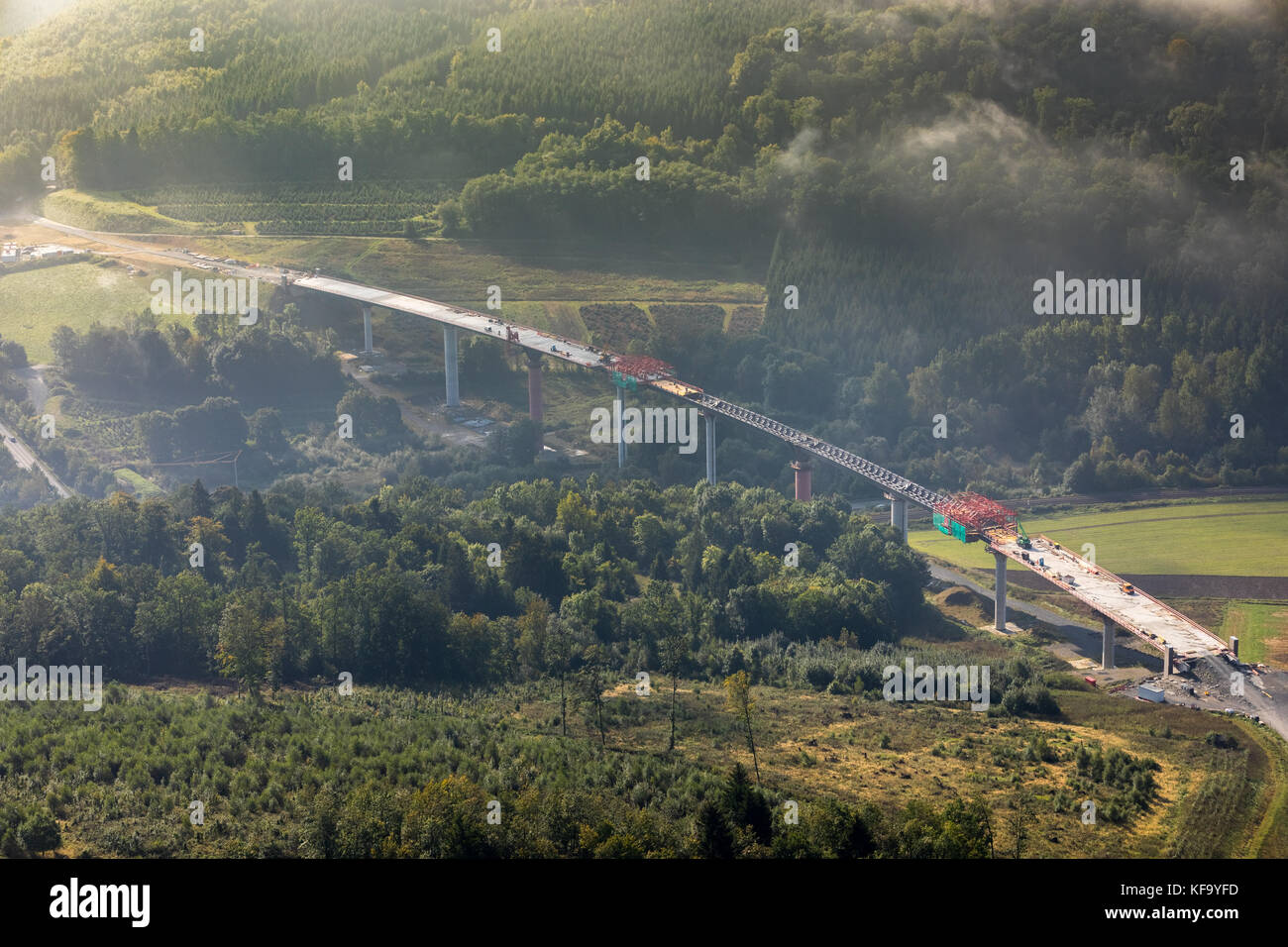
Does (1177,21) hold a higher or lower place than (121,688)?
higher

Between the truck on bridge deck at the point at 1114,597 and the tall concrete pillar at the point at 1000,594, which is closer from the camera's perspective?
the truck on bridge deck at the point at 1114,597

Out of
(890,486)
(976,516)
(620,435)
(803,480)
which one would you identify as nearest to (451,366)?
(620,435)

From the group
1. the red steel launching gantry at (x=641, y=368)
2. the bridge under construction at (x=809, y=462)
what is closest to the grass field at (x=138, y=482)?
the bridge under construction at (x=809, y=462)

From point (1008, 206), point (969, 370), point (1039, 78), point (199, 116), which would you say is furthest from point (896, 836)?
point (199, 116)

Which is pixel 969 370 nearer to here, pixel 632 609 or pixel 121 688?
pixel 632 609

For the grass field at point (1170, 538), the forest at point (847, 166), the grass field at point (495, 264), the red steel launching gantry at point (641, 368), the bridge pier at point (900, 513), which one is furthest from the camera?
the grass field at point (495, 264)

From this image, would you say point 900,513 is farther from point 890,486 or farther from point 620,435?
point 620,435

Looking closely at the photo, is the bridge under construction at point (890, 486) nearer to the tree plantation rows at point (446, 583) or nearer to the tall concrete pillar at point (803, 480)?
the tall concrete pillar at point (803, 480)
